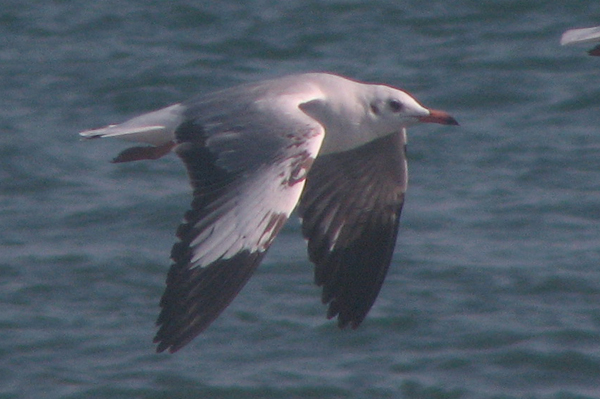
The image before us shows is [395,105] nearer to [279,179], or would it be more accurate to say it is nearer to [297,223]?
[279,179]

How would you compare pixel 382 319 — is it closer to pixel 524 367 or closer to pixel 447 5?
pixel 524 367

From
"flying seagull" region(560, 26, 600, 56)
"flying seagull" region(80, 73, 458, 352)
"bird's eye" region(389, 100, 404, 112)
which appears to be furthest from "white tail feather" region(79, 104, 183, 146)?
"flying seagull" region(560, 26, 600, 56)

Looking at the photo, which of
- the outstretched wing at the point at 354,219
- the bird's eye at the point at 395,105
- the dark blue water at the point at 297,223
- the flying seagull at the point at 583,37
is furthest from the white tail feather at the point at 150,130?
the dark blue water at the point at 297,223

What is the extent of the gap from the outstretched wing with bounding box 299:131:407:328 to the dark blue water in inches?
63.8

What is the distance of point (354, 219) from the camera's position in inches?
269

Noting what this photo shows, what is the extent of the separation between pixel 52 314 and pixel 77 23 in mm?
5188

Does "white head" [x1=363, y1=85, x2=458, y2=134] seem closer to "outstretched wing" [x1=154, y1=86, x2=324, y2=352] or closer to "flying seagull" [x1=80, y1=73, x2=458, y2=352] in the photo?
"flying seagull" [x1=80, y1=73, x2=458, y2=352]

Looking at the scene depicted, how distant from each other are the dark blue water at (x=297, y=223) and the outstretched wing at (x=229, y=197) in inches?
105

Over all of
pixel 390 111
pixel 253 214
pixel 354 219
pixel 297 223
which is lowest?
pixel 297 223

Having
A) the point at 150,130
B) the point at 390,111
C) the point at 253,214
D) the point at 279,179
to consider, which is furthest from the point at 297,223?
the point at 253,214

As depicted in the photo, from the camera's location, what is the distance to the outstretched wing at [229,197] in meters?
5.30

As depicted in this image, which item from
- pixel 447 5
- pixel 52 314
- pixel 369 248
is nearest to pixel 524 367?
pixel 369 248

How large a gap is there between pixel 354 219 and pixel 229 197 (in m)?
1.40

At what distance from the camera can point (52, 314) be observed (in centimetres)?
906
